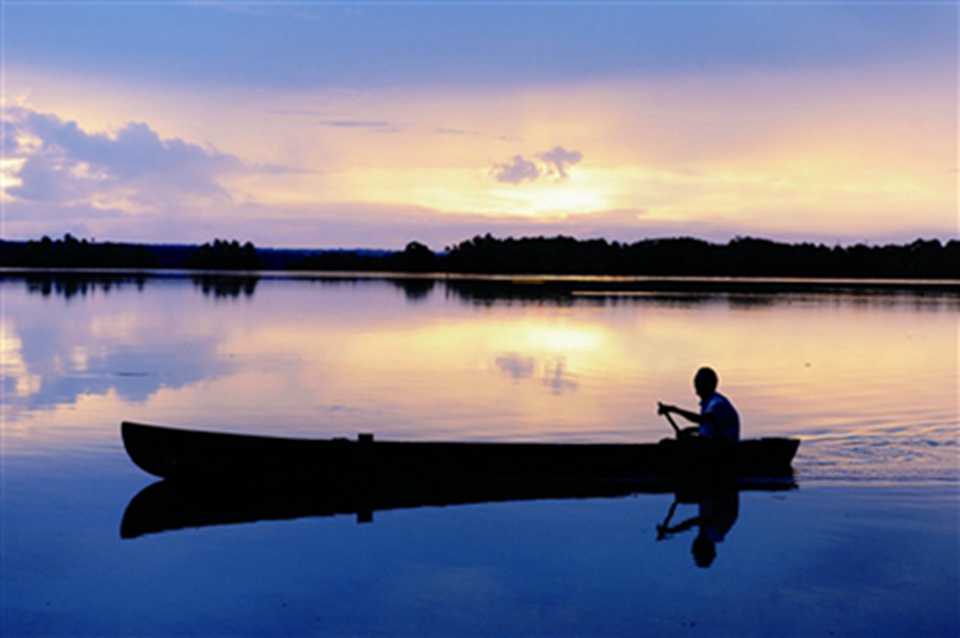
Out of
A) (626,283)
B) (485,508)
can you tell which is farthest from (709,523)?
(626,283)

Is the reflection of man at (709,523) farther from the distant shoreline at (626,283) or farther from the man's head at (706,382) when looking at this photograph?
the distant shoreline at (626,283)

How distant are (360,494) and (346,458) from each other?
509 millimetres

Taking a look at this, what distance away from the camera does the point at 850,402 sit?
23094 mm

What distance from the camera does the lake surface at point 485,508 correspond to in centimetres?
948

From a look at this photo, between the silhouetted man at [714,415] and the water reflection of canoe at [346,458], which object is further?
the silhouetted man at [714,415]

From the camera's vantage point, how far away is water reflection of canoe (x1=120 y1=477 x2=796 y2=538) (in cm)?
1312

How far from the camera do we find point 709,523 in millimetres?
12828

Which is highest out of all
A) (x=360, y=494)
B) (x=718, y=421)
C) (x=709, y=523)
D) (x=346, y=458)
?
(x=718, y=421)

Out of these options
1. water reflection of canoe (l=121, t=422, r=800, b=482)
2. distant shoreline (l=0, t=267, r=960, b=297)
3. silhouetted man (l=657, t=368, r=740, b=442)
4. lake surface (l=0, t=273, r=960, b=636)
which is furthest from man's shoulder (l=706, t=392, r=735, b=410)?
distant shoreline (l=0, t=267, r=960, b=297)

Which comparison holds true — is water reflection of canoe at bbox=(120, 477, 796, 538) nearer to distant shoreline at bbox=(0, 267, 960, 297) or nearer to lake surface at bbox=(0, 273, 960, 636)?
lake surface at bbox=(0, 273, 960, 636)

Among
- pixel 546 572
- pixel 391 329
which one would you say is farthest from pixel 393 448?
pixel 391 329

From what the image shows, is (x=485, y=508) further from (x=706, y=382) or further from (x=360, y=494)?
(x=706, y=382)

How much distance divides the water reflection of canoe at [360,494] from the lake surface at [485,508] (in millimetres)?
297

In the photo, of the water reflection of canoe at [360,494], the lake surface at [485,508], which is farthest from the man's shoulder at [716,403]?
the lake surface at [485,508]
